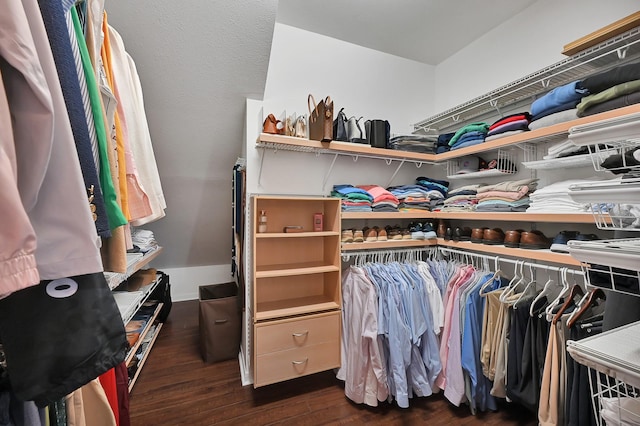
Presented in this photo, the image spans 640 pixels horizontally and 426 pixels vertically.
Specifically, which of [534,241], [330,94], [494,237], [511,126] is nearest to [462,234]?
[494,237]

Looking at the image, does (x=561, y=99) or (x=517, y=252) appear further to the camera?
(x=517, y=252)

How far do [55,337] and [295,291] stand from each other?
1.60 m

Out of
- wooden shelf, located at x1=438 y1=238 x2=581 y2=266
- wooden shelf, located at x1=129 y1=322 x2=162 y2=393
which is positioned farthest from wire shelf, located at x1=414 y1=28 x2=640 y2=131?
wooden shelf, located at x1=129 y1=322 x2=162 y2=393

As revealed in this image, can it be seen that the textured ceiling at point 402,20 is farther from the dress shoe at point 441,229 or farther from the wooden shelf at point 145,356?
the wooden shelf at point 145,356

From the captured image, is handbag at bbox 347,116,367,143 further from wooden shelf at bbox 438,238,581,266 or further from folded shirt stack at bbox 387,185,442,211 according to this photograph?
wooden shelf at bbox 438,238,581,266

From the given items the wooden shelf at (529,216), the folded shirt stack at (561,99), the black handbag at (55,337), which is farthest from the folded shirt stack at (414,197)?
the black handbag at (55,337)

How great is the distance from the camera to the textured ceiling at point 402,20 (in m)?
1.83

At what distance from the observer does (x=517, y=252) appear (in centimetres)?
148

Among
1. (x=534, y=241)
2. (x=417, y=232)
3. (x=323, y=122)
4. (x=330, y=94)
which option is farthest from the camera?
(x=330, y=94)

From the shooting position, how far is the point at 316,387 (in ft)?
6.00

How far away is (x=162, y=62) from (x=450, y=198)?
2.22 metres

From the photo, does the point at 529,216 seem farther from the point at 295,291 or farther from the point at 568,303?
the point at 295,291

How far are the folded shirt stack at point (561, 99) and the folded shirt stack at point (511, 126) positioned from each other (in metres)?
0.08

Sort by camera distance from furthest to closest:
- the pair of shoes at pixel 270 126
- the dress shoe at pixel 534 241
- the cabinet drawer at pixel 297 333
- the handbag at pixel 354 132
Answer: the handbag at pixel 354 132 < the pair of shoes at pixel 270 126 < the cabinet drawer at pixel 297 333 < the dress shoe at pixel 534 241
